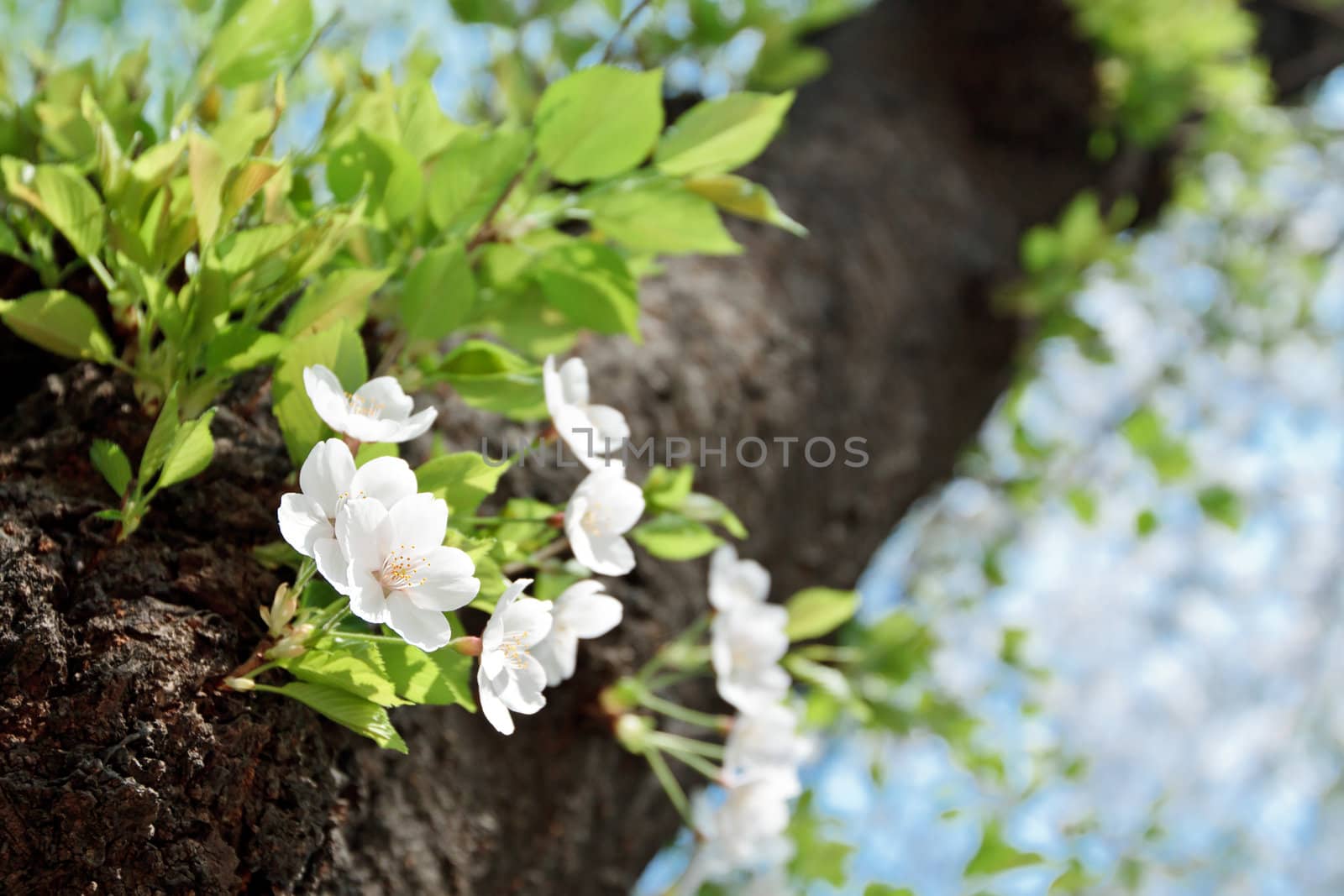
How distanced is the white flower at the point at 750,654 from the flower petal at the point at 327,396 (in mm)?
326

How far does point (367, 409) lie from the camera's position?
506 mm

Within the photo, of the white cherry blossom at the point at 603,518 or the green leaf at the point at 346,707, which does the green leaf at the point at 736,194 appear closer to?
the white cherry blossom at the point at 603,518

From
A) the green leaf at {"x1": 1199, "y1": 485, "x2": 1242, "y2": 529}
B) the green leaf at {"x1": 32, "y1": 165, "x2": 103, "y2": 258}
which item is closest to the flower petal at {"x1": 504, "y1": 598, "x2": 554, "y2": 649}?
the green leaf at {"x1": 32, "y1": 165, "x2": 103, "y2": 258}

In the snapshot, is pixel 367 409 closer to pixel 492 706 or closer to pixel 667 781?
pixel 492 706

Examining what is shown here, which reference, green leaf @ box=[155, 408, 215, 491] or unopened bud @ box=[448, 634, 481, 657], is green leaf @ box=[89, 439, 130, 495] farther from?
unopened bud @ box=[448, 634, 481, 657]

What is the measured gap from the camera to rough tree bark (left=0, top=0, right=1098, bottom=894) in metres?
0.45

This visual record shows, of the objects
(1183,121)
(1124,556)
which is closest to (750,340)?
(1183,121)

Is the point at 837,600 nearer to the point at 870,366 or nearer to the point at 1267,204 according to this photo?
the point at 870,366

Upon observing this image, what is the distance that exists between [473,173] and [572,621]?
0.28 m

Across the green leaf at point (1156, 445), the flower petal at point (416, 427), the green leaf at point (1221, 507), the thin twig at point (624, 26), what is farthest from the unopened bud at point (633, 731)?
the green leaf at point (1221, 507)

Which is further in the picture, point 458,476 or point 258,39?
point 258,39

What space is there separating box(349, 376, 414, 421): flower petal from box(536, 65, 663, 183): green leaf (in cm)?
20

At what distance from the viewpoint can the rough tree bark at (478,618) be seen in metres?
0.45

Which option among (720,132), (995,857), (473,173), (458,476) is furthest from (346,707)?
(995,857)
